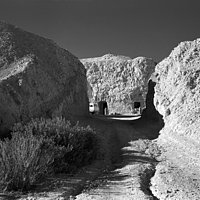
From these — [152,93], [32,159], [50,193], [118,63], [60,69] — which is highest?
[118,63]

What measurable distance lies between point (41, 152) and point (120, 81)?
126ft

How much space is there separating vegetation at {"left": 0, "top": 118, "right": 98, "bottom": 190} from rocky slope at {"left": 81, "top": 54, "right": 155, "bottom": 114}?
105 feet

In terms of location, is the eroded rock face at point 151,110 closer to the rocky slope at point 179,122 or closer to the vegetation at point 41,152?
the rocky slope at point 179,122

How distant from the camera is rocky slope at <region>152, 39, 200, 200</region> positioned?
698 cm

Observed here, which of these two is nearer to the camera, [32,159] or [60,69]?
[32,159]

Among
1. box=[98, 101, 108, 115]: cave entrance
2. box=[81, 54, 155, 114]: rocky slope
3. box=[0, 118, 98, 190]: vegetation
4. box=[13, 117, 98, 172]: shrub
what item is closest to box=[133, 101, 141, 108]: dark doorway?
box=[81, 54, 155, 114]: rocky slope

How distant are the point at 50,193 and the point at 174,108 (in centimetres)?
1105

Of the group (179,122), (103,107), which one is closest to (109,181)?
(179,122)

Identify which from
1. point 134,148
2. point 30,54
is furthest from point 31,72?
point 134,148

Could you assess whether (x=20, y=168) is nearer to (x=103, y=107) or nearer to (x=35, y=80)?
(x=35, y=80)

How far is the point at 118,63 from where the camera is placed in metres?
48.1

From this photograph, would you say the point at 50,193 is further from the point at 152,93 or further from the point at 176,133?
the point at 152,93

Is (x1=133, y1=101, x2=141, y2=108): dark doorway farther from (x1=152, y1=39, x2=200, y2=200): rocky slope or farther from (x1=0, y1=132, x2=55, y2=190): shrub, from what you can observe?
(x1=0, y1=132, x2=55, y2=190): shrub

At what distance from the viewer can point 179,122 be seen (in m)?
14.6
